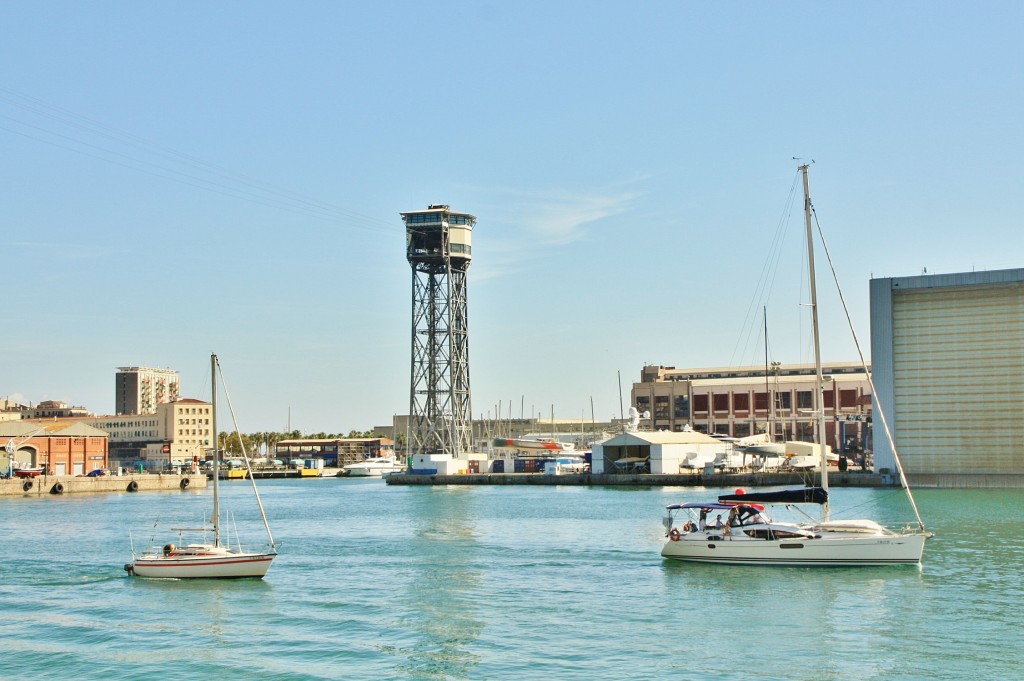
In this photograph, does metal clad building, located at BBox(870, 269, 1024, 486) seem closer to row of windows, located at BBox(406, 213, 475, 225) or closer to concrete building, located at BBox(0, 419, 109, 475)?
row of windows, located at BBox(406, 213, 475, 225)

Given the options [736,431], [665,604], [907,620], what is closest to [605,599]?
[665,604]

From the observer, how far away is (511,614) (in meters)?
29.2

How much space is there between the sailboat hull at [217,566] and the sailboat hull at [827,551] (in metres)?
14.7

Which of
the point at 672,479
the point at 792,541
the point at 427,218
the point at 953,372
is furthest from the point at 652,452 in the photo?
the point at 792,541

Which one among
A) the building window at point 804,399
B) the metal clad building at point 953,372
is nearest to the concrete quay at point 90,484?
the metal clad building at point 953,372

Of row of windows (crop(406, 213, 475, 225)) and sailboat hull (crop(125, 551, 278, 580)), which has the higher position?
row of windows (crop(406, 213, 475, 225))

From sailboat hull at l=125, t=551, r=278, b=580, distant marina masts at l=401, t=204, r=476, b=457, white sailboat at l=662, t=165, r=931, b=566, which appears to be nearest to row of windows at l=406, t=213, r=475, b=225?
distant marina masts at l=401, t=204, r=476, b=457

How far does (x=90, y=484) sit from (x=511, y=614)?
266 ft

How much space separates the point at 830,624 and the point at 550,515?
37.8m

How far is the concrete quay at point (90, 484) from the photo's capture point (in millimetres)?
93375

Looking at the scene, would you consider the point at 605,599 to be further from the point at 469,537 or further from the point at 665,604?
the point at 469,537

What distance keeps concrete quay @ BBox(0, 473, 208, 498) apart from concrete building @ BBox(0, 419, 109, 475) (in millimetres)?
5300

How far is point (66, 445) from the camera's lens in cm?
11119

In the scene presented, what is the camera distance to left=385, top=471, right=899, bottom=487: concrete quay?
9200 centimetres
